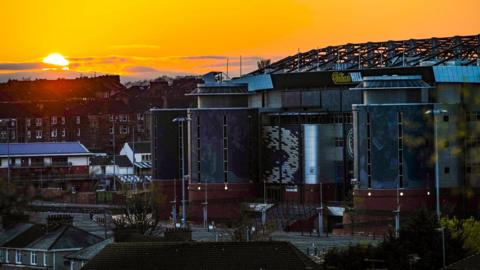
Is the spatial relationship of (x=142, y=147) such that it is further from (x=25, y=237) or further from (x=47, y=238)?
(x=47, y=238)

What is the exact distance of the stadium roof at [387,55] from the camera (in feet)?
412

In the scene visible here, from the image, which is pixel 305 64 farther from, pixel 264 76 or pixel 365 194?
pixel 365 194

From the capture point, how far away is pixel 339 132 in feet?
403

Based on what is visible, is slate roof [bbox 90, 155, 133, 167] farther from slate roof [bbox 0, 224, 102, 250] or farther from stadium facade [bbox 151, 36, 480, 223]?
slate roof [bbox 0, 224, 102, 250]

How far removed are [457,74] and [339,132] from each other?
12.4 m

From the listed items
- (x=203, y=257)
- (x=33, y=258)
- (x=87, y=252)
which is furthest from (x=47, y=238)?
(x=203, y=257)

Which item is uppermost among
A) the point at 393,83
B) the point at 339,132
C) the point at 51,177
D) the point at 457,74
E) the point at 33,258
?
the point at 457,74

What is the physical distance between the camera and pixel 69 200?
153250 mm

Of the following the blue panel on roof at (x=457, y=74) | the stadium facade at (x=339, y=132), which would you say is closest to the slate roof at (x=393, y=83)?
the stadium facade at (x=339, y=132)

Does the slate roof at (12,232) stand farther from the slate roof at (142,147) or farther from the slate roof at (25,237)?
the slate roof at (142,147)

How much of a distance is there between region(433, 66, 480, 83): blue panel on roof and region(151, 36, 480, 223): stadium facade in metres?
0.09

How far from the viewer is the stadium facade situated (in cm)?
10981

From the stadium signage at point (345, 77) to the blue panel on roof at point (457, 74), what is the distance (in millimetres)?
9277

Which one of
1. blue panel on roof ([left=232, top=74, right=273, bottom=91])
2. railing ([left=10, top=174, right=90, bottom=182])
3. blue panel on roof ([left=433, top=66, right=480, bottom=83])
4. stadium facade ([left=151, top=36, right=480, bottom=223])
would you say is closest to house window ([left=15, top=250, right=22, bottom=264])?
stadium facade ([left=151, top=36, right=480, bottom=223])
